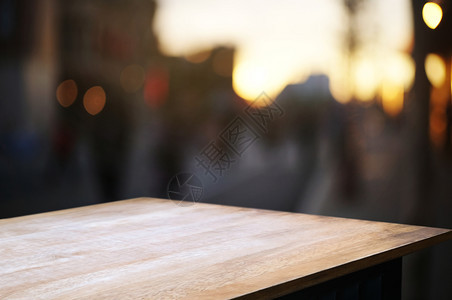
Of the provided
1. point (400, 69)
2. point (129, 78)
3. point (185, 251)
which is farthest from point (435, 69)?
point (129, 78)

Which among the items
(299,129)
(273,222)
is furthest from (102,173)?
(273,222)

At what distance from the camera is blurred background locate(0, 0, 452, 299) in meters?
2.24

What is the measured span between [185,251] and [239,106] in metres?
1.45

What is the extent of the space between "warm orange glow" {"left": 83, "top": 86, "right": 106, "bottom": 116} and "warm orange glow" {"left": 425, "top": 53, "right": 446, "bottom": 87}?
1.60 m

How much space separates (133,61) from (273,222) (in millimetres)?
1597

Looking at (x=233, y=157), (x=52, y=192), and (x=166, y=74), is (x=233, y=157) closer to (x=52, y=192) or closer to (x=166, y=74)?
(x=166, y=74)

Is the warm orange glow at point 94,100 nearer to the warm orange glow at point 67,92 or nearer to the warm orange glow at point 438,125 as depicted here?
the warm orange glow at point 67,92

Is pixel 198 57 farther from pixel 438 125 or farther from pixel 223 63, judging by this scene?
pixel 438 125

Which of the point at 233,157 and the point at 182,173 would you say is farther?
the point at 182,173

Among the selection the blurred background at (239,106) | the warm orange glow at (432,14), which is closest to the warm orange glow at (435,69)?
the blurred background at (239,106)

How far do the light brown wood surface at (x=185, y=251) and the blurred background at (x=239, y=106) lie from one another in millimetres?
667

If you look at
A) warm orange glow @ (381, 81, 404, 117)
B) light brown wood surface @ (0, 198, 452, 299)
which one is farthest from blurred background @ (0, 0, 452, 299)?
light brown wood surface @ (0, 198, 452, 299)

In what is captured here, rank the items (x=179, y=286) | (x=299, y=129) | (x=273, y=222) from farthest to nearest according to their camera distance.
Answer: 1. (x=299, y=129)
2. (x=273, y=222)
3. (x=179, y=286)

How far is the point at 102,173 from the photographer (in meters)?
2.96
